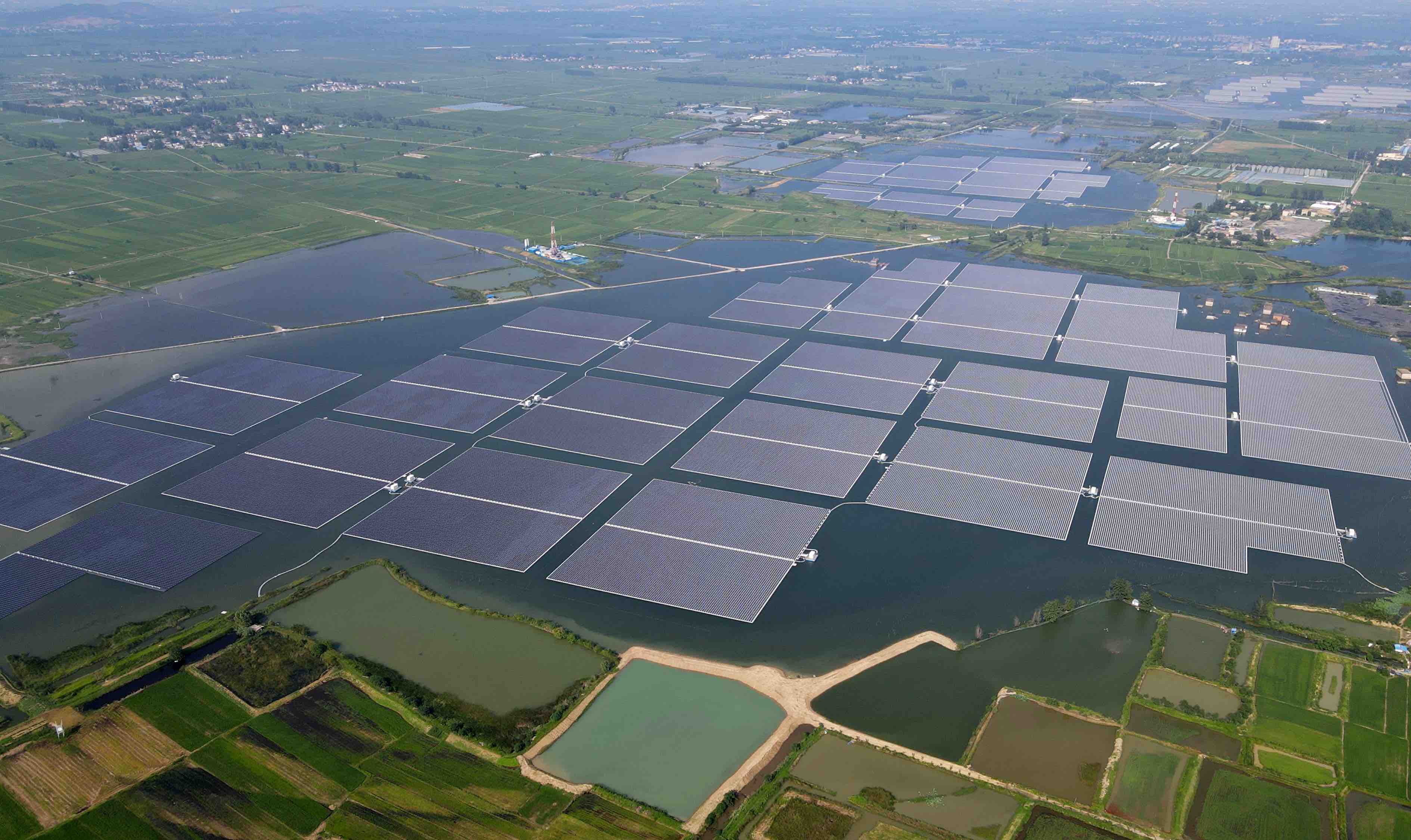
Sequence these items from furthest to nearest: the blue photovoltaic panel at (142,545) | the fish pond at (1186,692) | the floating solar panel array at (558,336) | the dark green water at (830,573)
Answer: the floating solar panel array at (558,336), the blue photovoltaic panel at (142,545), the dark green water at (830,573), the fish pond at (1186,692)

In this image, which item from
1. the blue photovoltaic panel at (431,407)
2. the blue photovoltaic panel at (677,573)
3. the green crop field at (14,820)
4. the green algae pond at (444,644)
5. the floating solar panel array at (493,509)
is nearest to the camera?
the green crop field at (14,820)

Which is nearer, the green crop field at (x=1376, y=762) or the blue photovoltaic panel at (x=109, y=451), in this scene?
the green crop field at (x=1376, y=762)

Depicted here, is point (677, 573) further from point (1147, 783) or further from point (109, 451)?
point (109, 451)

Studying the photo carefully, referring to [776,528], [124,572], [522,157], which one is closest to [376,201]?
[522,157]

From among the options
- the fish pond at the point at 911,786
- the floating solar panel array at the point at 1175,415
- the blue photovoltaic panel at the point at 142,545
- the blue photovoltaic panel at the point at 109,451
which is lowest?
the fish pond at the point at 911,786

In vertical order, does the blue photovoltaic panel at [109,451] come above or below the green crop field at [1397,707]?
above

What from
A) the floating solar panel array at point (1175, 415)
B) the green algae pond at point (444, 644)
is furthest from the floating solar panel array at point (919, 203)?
the green algae pond at point (444, 644)

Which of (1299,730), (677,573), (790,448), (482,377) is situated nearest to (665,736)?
(677,573)

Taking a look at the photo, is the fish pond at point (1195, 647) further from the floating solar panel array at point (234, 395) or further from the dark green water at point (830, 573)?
the floating solar panel array at point (234, 395)
